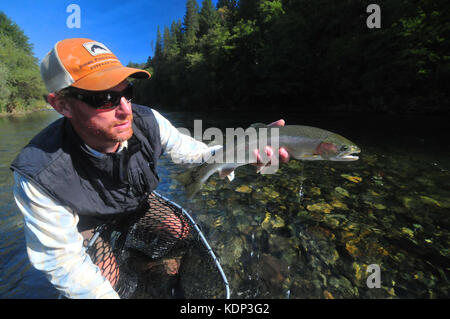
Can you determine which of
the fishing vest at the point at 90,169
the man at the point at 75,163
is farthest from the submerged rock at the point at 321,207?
the man at the point at 75,163

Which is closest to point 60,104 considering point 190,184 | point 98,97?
point 98,97

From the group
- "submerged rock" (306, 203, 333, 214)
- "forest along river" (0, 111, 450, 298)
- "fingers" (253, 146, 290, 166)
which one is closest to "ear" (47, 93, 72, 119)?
"fingers" (253, 146, 290, 166)

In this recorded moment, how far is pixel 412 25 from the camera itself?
13.5 m

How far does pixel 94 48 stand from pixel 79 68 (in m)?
0.28

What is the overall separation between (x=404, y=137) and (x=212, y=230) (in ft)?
32.8

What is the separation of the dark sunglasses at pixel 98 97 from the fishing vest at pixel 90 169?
1.02ft

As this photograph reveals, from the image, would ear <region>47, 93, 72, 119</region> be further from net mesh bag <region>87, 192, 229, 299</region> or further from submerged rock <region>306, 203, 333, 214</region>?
submerged rock <region>306, 203, 333, 214</region>

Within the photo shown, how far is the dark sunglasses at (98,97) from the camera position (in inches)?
70.1

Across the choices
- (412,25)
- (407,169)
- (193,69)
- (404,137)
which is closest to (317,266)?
(407,169)

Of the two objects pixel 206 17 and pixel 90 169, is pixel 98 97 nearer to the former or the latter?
pixel 90 169

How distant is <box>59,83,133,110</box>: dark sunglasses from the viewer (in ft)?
5.84

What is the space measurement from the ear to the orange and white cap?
55 millimetres

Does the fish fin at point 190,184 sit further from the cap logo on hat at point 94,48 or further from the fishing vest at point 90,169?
the cap logo on hat at point 94,48
